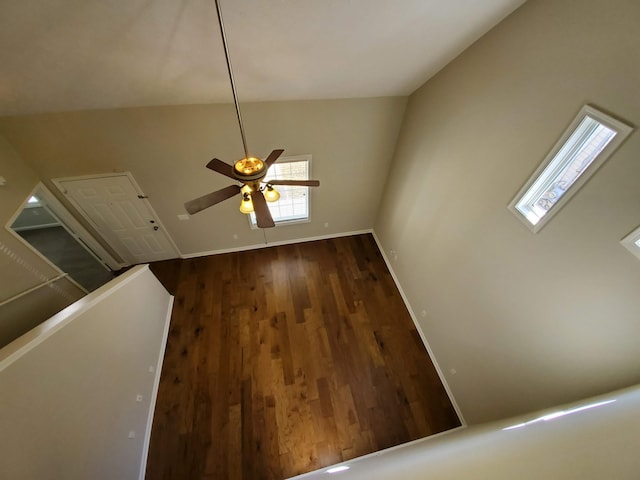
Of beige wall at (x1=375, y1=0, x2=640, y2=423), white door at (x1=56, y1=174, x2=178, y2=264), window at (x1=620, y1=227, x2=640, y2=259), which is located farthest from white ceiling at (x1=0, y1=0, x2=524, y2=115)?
window at (x1=620, y1=227, x2=640, y2=259)

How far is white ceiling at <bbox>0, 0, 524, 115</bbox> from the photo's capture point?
1499 mm

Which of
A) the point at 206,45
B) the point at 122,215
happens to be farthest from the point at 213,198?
the point at 122,215

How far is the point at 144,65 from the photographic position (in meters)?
2.02

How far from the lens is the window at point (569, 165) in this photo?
55.3 inches

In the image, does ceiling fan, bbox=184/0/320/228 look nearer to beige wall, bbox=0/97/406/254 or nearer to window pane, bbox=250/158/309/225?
beige wall, bbox=0/97/406/254

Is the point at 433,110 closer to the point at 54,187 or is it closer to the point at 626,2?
the point at 626,2

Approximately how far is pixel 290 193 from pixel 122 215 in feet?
8.60

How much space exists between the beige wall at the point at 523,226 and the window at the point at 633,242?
4cm

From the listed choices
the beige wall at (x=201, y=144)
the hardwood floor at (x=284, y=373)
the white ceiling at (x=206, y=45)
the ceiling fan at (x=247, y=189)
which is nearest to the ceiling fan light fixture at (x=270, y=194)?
the ceiling fan at (x=247, y=189)

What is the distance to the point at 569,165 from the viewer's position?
5.43 ft

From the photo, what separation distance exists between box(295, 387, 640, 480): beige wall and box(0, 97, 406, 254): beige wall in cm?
345

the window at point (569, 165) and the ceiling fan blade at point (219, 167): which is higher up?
the ceiling fan blade at point (219, 167)

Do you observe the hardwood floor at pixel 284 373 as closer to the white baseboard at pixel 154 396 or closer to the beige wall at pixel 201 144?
the white baseboard at pixel 154 396

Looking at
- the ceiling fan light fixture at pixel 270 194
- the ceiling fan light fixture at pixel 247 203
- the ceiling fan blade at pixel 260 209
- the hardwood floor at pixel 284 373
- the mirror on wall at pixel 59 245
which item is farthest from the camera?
the mirror on wall at pixel 59 245
